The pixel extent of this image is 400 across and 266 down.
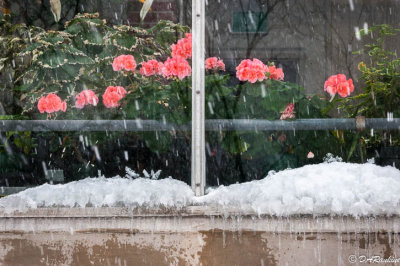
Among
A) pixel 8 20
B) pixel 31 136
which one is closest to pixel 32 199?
pixel 31 136

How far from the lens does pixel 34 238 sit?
206 cm

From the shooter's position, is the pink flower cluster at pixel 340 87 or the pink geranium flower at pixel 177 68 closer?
the pink geranium flower at pixel 177 68

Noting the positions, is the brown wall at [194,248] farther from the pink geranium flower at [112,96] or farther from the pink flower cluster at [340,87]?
the pink flower cluster at [340,87]

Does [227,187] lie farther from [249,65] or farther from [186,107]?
[249,65]

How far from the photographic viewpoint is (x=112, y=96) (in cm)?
247

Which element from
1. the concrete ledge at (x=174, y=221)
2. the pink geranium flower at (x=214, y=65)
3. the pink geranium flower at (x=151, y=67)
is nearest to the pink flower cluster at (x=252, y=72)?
the pink geranium flower at (x=214, y=65)

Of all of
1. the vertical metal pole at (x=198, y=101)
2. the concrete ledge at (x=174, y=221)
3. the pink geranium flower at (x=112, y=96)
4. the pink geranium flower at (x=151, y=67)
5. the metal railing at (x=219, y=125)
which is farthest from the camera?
the pink geranium flower at (x=151, y=67)

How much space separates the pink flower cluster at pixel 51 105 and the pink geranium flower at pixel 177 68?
62 cm

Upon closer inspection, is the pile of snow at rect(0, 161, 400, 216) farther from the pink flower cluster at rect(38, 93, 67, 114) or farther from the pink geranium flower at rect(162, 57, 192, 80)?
the pink geranium flower at rect(162, 57, 192, 80)

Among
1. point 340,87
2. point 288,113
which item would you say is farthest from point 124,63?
point 340,87

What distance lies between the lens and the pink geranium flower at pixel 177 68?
2398 millimetres

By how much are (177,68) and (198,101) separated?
305 millimetres

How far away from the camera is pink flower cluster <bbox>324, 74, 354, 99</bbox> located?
257 cm

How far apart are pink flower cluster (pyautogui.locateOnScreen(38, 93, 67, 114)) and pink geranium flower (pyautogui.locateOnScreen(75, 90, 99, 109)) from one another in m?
0.08
